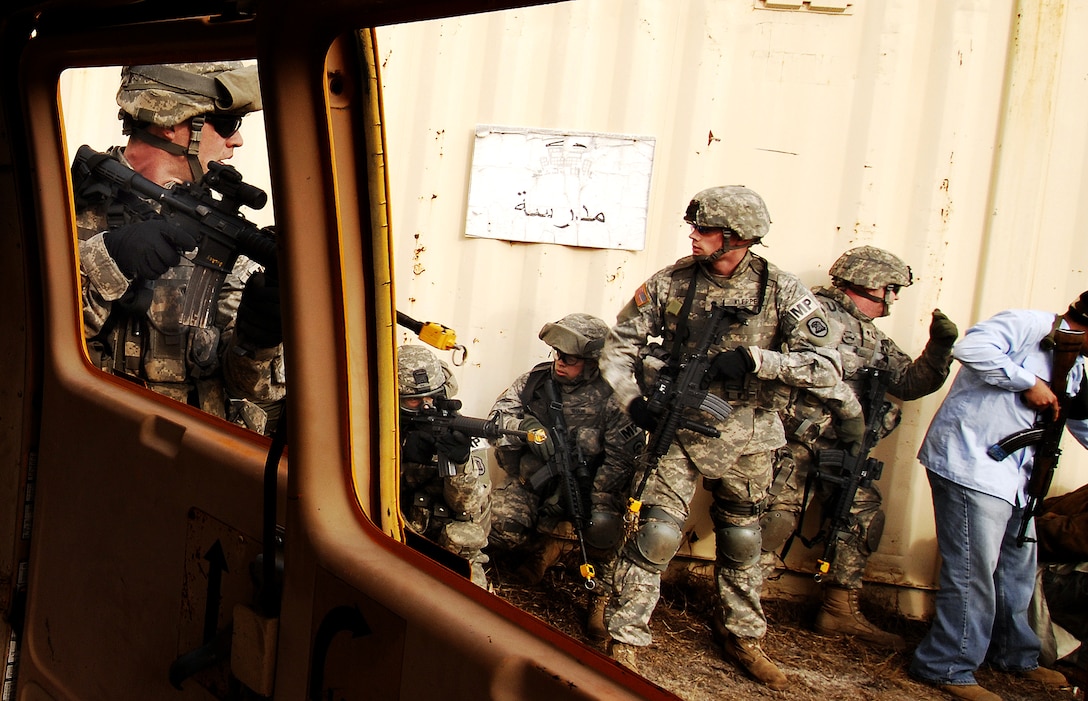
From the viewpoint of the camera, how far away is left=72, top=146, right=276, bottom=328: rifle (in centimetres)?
215

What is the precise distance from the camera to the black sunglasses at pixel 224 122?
2572 mm

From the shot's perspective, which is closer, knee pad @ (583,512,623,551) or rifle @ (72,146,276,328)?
rifle @ (72,146,276,328)

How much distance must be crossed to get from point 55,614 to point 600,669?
45.2 inches

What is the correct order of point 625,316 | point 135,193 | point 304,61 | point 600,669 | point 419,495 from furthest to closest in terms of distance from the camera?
point 625,316 < point 419,495 < point 135,193 < point 304,61 < point 600,669

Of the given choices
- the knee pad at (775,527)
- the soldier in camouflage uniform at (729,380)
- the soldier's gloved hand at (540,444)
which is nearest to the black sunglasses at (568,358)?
the soldier's gloved hand at (540,444)

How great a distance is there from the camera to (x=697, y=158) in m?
4.32

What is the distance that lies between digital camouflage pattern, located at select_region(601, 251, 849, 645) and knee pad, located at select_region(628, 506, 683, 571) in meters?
0.04

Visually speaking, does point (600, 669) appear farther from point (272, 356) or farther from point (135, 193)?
point (135, 193)

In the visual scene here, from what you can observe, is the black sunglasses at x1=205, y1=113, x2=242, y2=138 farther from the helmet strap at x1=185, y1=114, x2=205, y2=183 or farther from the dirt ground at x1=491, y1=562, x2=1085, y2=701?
the dirt ground at x1=491, y1=562, x2=1085, y2=701

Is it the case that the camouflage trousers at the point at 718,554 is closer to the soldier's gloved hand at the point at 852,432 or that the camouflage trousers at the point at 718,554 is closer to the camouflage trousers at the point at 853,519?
the camouflage trousers at the point at 853,519

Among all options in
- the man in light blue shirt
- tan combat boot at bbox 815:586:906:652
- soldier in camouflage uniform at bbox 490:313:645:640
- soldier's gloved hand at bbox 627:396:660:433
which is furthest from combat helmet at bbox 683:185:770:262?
tan combat boot at bbox 815:586:906:652

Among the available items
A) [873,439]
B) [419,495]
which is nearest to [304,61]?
[419,495]

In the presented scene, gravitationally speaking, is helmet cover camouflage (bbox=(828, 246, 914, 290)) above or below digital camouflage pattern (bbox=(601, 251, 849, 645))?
above

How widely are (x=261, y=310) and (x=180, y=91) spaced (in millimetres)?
933
